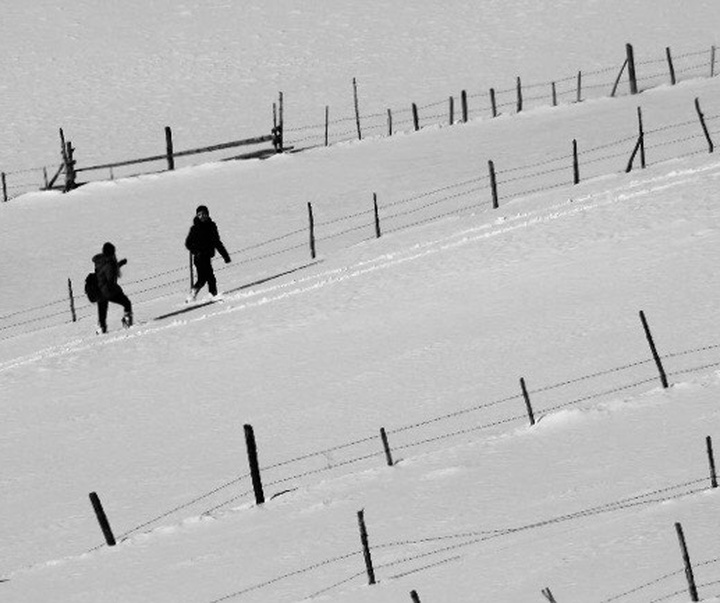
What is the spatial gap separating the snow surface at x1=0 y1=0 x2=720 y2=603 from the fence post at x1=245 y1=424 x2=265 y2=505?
0.36 ft

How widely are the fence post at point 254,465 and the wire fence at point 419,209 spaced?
1149 centimetres

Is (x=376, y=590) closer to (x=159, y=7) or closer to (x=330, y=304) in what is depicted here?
(x=330, y=304)

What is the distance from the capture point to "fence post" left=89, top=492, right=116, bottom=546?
2108 centimetres

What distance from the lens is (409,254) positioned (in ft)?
103

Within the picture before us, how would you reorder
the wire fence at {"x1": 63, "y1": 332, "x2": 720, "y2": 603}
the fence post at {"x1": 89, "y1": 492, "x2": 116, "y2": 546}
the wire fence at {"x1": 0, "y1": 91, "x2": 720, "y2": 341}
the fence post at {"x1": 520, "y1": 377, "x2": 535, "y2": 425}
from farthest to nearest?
the wire fence at {"x1": 0, "y1": 91, "x2": 720, "y2": 341}
the wire fence at {"x1": 63, "y1": 332, "x2": 720, "y2": 603}
the fence post at {"x1": 520, "y1": 377, "x2": 535, "y2": 425}
the fence post at {"x1": 89, "y1": 492, "x2": 116, "y2": 546}

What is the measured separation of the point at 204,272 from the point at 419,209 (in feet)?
21.5

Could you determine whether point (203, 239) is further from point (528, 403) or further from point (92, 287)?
point (528, 403)

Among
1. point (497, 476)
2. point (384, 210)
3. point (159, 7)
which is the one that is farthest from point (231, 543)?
point (159, 7)

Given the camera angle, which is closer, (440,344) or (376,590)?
(376,590)

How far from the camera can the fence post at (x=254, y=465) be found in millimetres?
21281

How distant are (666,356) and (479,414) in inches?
86.7

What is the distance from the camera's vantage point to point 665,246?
2878 cm

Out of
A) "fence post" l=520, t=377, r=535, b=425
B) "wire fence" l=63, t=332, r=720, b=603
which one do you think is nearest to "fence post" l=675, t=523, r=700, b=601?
"wire fence" l=63, t=332, r=720, b=603

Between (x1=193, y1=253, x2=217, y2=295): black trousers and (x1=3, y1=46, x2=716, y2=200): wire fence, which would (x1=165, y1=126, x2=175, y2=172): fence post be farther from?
(x1=193, y1=253, x2=217, y2=295): black trousers
